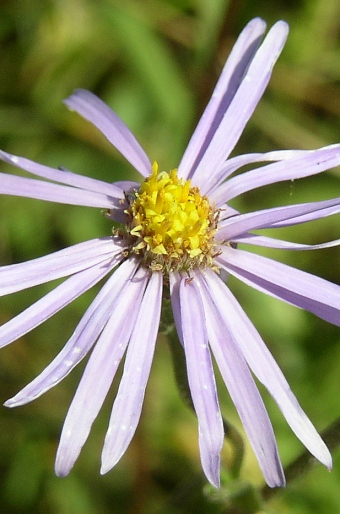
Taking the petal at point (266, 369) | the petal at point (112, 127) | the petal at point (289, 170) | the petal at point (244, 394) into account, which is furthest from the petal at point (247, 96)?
the petal at point (244, 394)

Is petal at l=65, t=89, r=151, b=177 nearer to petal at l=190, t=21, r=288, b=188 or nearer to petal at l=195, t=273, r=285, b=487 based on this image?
petal at l=190, t=21, r=288, b=188

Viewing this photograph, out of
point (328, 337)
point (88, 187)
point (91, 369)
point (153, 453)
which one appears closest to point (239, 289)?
point (328, 337)

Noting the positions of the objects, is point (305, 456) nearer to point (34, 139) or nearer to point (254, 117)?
point (254, 117)

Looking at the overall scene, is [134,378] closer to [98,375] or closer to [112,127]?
[98,375]

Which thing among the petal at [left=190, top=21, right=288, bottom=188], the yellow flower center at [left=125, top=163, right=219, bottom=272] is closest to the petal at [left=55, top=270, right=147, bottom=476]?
the yellow flower center at [left=125, top=163, right=219, bottom=272]

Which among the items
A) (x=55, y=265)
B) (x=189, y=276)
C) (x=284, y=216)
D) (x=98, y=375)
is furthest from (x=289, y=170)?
(x=98, y=375)

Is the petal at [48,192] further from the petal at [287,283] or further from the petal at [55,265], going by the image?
the petal at [287,283]
